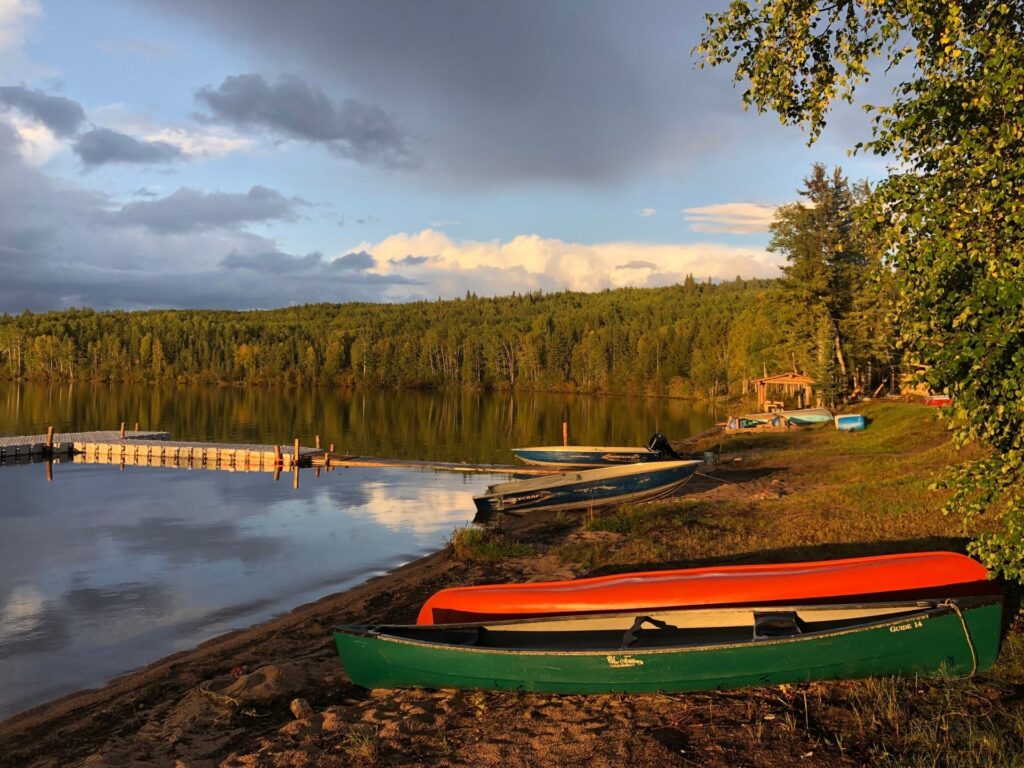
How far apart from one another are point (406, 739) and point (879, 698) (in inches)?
202

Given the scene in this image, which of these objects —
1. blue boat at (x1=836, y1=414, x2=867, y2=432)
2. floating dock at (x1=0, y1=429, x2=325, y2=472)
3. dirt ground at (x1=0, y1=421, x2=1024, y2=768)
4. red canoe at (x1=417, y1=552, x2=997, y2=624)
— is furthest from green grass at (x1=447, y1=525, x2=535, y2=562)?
blue boat at (x1=836, y1=414, x2=867, y2=432)

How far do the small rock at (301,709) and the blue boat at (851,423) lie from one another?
3857cm

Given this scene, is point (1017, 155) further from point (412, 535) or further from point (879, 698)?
point (412, 535)

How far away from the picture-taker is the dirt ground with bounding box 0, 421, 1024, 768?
22.7ft

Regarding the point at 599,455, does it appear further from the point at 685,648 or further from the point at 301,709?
the point at 685,648

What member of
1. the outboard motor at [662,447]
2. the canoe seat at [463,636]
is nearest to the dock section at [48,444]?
the outboard motor at [662,447]

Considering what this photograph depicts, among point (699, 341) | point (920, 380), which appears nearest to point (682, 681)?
point (920, 380)

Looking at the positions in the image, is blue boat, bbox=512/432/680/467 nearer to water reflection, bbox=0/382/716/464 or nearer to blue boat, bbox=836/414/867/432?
water reflection, bbox=0/382/716/464

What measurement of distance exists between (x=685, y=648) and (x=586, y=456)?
26994mm

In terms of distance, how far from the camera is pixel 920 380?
7.32m

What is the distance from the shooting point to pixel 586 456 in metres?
34.8

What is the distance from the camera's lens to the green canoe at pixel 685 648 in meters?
7.62

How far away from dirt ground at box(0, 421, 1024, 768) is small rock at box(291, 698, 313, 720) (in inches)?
4.3

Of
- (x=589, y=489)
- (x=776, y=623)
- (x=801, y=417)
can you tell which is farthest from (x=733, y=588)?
(x=801, y=417)
